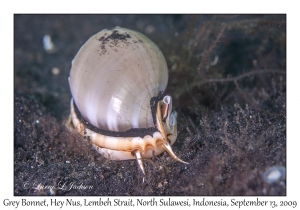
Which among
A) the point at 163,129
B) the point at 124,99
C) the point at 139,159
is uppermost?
the point at 124,99

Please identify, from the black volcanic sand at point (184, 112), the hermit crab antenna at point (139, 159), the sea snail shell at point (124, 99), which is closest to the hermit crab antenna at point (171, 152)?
the sea snail shell at point (124, 99)

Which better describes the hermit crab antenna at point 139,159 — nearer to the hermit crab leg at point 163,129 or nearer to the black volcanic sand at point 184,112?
the black volcanic sand at point 184,112

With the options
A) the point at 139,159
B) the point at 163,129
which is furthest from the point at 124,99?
the point at 139,159

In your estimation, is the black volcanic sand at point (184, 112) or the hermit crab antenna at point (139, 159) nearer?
the black volcanic sand at point (184, 112)

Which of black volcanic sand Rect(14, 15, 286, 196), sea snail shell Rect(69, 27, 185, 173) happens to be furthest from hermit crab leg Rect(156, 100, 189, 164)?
black volcanic sand Rect(14, 15, 286, 196)

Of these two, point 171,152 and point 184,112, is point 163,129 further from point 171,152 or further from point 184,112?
point 184,112
